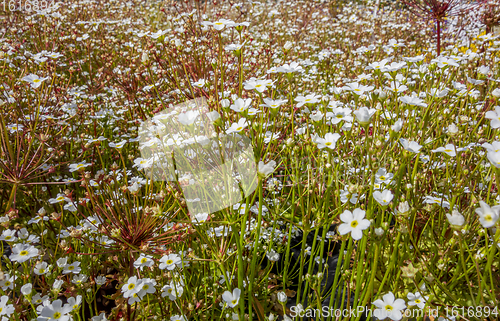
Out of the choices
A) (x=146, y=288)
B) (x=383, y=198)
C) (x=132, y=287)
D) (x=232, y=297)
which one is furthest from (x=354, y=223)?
(x=132, y=287)

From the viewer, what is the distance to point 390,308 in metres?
1.30

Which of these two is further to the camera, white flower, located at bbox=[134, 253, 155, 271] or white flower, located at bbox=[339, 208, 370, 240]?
white flower, located at bbox=[134, 253, 155, 271]

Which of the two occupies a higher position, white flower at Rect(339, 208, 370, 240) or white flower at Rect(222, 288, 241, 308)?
white flower at Rect(339, 208, 370, 240)

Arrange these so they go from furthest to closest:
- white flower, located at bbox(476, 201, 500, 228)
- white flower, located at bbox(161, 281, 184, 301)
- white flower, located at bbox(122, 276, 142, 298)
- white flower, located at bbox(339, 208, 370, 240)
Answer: white flower, located at bbox(161, 281, 184, 301), white flower, located at bbox(122, 276, 142, 298), white flower, located at bbox(339, 208, 370, 240), white flower, located at bbox(476, 201, 500, 228)

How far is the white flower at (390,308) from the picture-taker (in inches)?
48.8

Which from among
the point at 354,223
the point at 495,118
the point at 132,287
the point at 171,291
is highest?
the point at 495,118

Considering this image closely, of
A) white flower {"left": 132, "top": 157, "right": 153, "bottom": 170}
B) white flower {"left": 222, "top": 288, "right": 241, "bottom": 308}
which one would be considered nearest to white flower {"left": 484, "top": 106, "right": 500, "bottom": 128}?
white flower {"left": 222, "top": 288, "right": 241, "bottom": 308}

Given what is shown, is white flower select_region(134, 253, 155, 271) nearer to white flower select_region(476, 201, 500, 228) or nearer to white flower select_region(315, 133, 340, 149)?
white flower select_region(315, 133, 340, 149)

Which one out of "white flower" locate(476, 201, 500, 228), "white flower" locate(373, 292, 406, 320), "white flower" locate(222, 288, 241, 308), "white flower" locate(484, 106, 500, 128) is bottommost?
"white flower" locate(222, 288, 241, 308)

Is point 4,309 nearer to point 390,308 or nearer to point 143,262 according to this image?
point 143,262

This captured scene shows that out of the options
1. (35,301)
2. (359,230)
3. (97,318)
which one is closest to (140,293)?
(97,318)

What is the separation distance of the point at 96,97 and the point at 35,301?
3.22m

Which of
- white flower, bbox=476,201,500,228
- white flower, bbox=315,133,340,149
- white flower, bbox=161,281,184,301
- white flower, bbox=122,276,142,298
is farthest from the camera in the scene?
white flower, bbox=161,281,184,301

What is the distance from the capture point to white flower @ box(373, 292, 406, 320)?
124 cm
